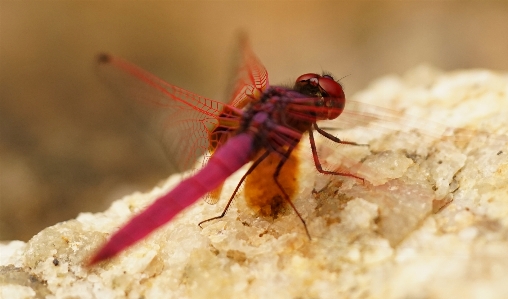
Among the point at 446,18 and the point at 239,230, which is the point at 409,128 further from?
the point at 446,18

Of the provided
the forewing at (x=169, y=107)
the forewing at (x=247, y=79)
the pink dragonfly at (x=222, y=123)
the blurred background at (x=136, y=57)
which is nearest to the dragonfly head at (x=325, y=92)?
the pink dragonfly at (x=222, y=123)

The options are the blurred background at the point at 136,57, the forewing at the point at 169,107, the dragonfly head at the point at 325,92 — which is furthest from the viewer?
the blurred background at the point at 136,57

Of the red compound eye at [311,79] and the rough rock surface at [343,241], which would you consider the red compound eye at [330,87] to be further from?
the rough rock surface at [343,241]

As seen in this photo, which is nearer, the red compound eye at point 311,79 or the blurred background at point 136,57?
the red compound eye at point 311,79

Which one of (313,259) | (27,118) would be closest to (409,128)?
(313,259)

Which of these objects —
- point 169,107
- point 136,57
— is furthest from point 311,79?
point 136,57

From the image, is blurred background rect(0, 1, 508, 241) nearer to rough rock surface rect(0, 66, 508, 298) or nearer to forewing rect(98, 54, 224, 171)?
forewing rect(98, 54, 224, 171)

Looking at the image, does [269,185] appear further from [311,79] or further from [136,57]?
[136,57]
